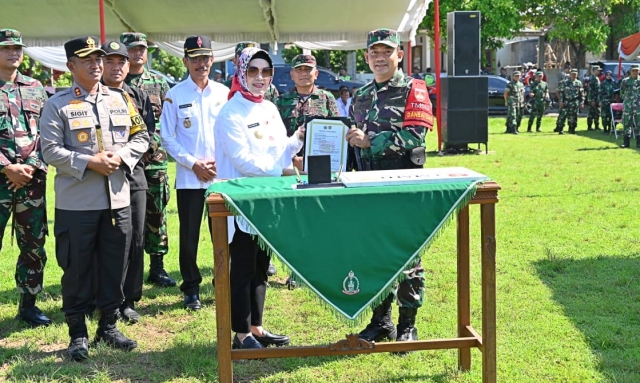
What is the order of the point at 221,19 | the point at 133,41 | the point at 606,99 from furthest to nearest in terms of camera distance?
the point at 606,99, the point at 221,19, the point at 133,41

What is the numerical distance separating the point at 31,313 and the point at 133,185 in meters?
1.22

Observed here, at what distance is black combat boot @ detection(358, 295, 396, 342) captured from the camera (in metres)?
4.48

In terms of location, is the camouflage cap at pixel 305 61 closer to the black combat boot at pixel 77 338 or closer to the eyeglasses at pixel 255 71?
the eyeglasses at pixel 255 71

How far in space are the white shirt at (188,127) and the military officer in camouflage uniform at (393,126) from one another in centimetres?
133

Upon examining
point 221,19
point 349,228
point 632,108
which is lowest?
point 349,228

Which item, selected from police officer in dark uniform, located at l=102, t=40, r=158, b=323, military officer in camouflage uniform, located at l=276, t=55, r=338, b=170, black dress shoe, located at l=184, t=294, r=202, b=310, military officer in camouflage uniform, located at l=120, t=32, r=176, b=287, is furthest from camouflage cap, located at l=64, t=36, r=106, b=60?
military officer in camouflage uniform, located at l=276, t=55, r=338, b=170

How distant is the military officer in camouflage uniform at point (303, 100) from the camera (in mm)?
6105

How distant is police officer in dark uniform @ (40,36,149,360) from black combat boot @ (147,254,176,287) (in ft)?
5.04

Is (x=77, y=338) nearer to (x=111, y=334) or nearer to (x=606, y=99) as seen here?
(x=111, y=334)

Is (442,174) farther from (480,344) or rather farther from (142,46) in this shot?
(142,46)

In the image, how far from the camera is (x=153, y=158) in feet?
18.6

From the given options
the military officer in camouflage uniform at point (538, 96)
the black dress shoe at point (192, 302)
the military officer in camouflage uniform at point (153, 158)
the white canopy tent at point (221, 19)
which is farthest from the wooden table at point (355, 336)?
the military officer in camouflage uniform at point (538, 96)

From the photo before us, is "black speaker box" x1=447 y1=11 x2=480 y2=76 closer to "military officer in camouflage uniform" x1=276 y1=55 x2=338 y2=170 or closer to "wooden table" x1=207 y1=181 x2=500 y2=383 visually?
"military officer in camouflage uniform" x1=276 y1=55 x2=338 y2=170

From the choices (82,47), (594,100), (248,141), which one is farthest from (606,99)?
(82,47)
